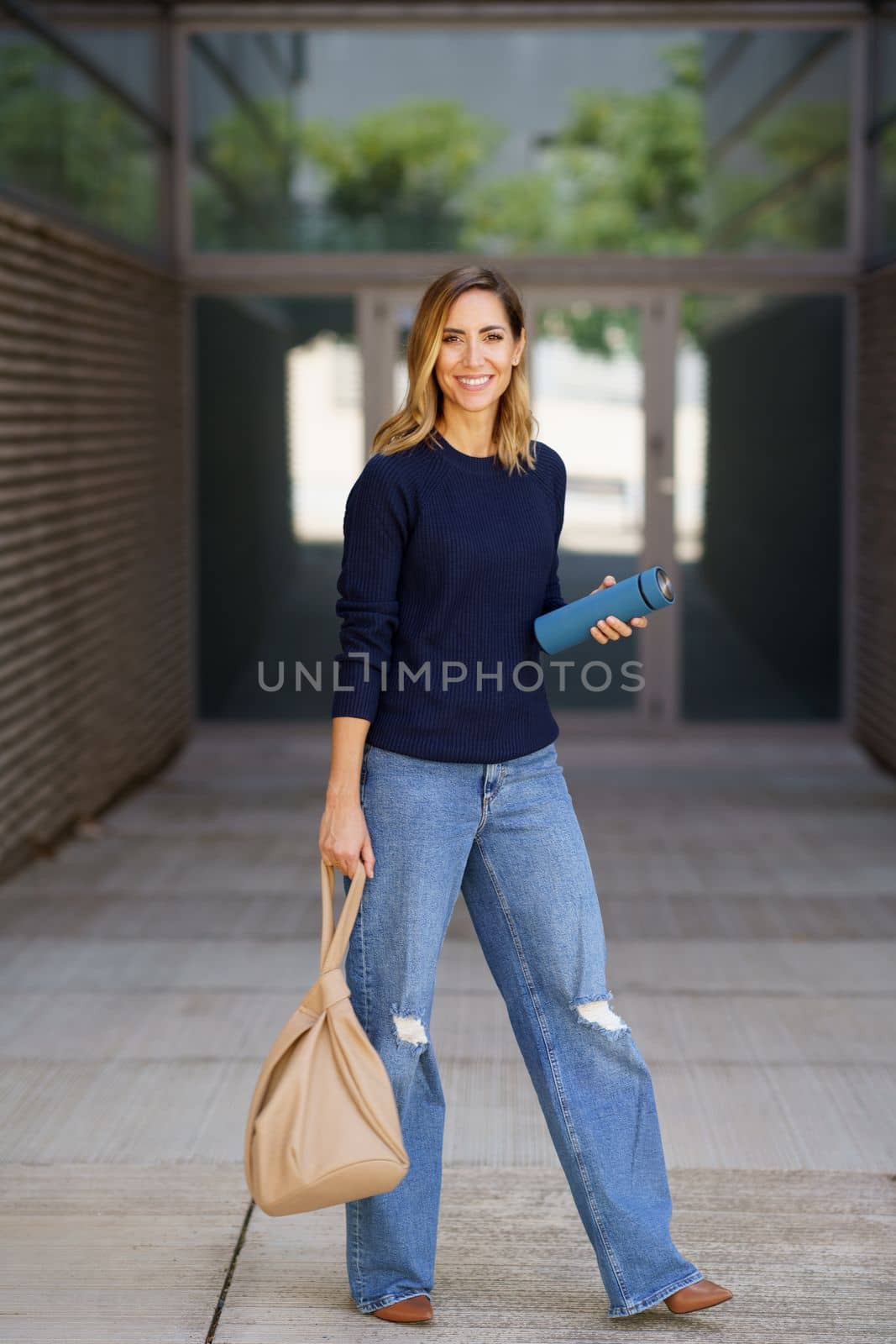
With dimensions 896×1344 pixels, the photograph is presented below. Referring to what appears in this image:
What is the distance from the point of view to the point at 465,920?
17.5ft

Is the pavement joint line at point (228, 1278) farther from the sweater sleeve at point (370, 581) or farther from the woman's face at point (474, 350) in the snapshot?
the woman's face at point (474, 350)

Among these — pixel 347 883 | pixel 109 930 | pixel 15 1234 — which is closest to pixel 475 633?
pixel 347 883

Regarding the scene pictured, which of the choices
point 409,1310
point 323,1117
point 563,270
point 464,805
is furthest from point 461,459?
point 563,270

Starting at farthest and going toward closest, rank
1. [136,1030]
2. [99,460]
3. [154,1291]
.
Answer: [99,460]
[136,1030]
[154,1291]

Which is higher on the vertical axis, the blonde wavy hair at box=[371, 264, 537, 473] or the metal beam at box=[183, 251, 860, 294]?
the metal beam at box=[183, 251, 860, 294]

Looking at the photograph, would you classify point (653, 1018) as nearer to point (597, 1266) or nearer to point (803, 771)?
point (597, 1266)

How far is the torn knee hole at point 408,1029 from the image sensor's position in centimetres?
258

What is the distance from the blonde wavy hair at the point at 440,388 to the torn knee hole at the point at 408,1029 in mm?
859

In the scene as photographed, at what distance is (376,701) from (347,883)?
0.29 metres

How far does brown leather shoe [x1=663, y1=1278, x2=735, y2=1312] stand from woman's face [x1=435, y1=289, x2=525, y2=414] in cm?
140

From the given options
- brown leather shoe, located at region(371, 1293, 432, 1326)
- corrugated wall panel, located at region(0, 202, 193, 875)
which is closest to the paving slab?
brown leather shoe, located at region(371, 1293, 432, 1326)

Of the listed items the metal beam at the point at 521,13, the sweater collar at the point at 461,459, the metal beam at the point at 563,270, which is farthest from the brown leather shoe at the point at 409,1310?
the metal beam at the point at 521,13

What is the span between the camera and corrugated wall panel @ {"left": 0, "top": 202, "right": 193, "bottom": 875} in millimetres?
5809

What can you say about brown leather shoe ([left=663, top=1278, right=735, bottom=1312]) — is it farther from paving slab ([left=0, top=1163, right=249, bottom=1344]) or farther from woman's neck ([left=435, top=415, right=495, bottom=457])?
woman's neck ([left=435, top=415, right=495, bottom=457])
